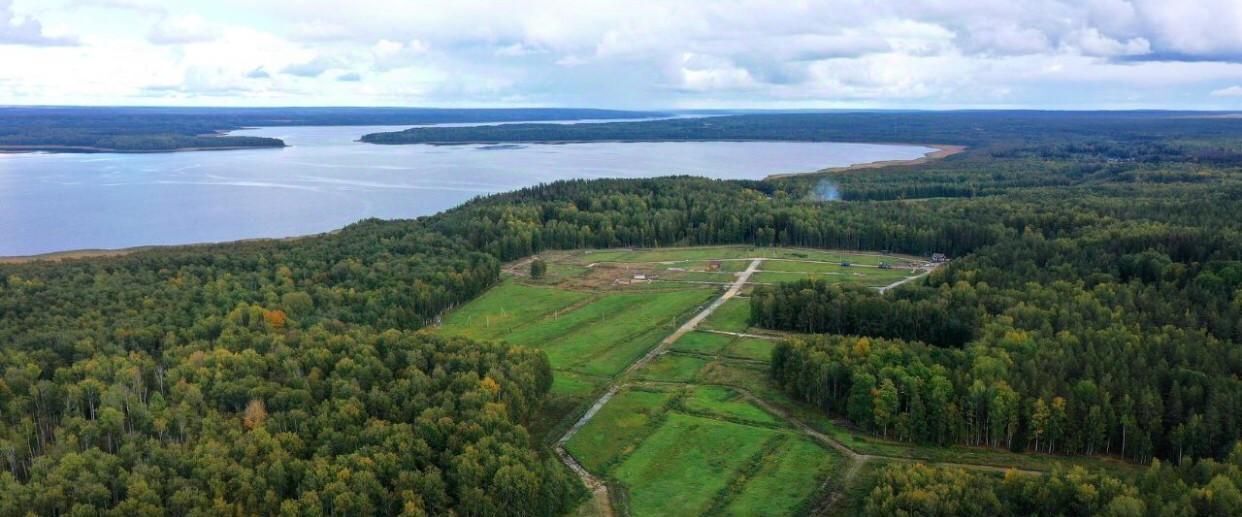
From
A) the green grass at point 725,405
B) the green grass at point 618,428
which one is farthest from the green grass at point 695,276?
the green grass at point 618,428

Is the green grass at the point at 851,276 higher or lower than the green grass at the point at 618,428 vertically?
higher

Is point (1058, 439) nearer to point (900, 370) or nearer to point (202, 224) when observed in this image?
point (900, 370)

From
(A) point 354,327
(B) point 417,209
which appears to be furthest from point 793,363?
(B) point 417,209

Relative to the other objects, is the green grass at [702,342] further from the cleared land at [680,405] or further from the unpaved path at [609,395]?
the unpaved path at [609,395]

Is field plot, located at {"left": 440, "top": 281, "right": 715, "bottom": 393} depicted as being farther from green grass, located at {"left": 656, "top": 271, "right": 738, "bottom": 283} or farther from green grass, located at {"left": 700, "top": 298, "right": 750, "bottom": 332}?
green grass, located at {"left": 656, "top": 271, "right": 738, "bottom": 283}

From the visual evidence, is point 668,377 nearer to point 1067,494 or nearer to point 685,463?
point 685,463

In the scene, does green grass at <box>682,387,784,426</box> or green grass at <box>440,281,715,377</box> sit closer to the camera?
green grass at <box>682,387,784,426</box>

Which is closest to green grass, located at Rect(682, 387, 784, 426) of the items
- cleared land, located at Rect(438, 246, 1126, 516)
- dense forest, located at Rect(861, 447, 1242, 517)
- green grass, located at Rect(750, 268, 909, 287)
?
cleared land, located at Rect(438, 246, 1126, 516)
